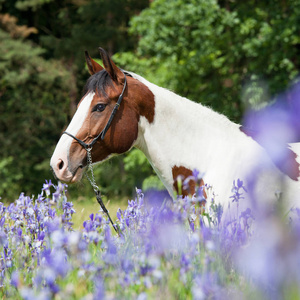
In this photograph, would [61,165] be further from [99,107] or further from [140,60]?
[140,60]

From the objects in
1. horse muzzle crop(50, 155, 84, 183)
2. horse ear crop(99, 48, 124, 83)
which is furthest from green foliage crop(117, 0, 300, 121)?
horse muzzle crop(50, 155, 84, 183)

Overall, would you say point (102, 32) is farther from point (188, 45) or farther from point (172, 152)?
point (172, 152)

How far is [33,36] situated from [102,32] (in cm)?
603

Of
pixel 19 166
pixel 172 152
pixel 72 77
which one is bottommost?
pixel 19 166

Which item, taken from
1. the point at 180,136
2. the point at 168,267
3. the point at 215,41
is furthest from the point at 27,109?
the point at 168,267

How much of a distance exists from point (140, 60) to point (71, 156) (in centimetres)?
1203

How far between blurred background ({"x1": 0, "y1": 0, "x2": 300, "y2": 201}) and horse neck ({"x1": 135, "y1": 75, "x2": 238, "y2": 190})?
6.80ft

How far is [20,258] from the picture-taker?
2.40 meters

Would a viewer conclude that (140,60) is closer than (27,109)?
Yes

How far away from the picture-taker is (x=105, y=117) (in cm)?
371

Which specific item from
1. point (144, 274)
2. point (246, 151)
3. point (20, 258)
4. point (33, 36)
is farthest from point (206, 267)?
point (33, 36)

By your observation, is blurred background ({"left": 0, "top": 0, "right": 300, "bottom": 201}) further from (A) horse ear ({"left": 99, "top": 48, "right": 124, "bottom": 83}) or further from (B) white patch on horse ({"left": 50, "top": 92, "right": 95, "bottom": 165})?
(A) horse ear ({"left": 99, "top": 48, "right": 124, "bottom": 83})

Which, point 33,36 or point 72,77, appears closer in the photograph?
point 72,77

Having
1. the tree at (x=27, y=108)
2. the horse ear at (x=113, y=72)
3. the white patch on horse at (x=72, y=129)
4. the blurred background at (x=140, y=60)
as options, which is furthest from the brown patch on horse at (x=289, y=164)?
the tree at (x=27, y=108)
